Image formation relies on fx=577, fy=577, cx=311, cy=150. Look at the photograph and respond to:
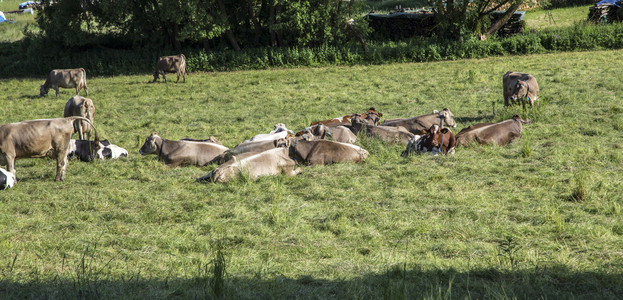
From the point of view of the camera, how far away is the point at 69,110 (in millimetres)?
→ 14070

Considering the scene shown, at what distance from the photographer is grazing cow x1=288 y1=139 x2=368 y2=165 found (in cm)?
1038

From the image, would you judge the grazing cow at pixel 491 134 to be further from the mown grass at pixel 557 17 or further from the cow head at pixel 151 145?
the mown grass at pixel 557 17

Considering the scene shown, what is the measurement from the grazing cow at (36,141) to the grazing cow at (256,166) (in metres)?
2.59

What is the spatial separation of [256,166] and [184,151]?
1.83 meters

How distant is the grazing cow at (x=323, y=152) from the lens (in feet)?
34.1

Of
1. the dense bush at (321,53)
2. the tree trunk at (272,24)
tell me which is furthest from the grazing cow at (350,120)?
the tree trunk at (272,24)

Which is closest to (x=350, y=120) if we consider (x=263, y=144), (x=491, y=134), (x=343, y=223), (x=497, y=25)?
(x=263, y=144)

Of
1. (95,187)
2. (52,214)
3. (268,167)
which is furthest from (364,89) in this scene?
(52,214)

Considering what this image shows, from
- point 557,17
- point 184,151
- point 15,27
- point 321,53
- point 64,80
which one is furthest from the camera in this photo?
point 15,27

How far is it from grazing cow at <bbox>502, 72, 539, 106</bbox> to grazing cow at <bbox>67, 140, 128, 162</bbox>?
885cm

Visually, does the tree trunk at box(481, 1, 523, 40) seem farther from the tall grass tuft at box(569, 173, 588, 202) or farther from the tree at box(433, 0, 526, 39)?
the tall grass tuft at box(569, 173, 588, 202)

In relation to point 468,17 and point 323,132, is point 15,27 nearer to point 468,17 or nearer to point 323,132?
point 468,17

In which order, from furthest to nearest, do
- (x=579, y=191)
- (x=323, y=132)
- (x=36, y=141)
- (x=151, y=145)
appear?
1. (x=323, y=132)
2. (x=151, y=145)
3. (x=36, y=141)
4. (x=579, y=191)

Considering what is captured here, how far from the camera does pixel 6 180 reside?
9.34m
